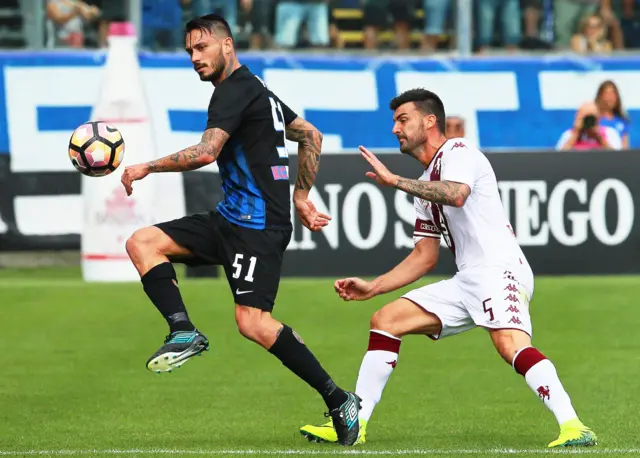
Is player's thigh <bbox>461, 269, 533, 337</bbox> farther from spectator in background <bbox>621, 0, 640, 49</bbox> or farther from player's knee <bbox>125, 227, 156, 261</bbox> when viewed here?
spectator in background <bbox>621, 0, 640, 49</bbox>

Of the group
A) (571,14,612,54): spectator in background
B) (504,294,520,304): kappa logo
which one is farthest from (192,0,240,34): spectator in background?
(504,294,520,304): kappa logo

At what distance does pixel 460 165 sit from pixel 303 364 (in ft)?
4.31

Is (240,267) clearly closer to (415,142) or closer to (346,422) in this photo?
(346,422)

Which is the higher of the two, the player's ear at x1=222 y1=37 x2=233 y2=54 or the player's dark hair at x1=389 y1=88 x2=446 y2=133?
the player's ear at x1=222 y1=37 x2=233 y2=54

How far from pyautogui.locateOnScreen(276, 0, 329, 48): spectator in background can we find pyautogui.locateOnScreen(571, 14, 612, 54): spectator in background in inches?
127

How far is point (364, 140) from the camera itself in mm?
17828

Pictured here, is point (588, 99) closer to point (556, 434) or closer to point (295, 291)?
point (295, 291)

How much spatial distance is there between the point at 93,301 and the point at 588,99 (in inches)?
281

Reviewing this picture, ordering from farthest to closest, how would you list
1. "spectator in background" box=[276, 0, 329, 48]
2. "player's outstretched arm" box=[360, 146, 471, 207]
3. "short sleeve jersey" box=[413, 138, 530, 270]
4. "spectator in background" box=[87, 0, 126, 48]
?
1. "spectator in background" box=[276, 0, 329, 48]
2. "spectator in background" box=[87, 0, 126, 48]
3. "short sleeve jersey" box=[413, 138, 530, 270]
4. "player's outstretched arm" box=[360, 146, 471, 207]

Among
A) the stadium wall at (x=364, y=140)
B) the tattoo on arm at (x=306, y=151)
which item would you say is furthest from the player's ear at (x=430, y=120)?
the stadium wall at (x=364, y=140)

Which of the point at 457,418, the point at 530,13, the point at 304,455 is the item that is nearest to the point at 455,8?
the point at 530,13

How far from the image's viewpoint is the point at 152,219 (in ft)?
50.7

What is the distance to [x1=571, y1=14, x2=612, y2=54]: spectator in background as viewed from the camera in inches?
743

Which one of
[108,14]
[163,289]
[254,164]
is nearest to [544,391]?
[254,164]
